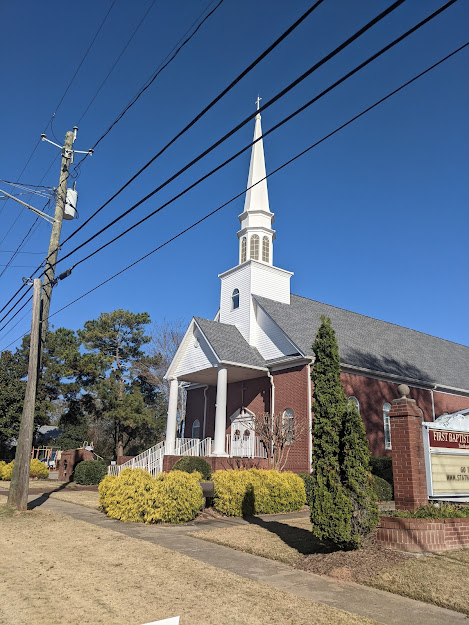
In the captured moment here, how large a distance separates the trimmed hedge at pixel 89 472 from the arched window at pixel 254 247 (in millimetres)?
13107

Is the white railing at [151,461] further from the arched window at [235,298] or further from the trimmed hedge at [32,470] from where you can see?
the arched window at [235,298]

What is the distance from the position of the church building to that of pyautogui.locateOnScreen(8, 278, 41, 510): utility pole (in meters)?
7.97

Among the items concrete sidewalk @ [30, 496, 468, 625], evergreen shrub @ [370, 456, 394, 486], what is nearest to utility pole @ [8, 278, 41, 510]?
concrete sidewalk @ [30, 496, 468, 625]

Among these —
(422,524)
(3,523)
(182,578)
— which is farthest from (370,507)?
(3,523)

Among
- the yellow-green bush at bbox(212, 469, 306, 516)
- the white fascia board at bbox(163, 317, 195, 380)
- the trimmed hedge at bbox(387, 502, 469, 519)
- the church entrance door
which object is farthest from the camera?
the white fascia board at bbox(163, 317, 195, 380)

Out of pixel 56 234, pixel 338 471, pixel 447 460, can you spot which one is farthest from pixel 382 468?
pixel 56 234

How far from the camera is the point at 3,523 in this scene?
37.2 ft

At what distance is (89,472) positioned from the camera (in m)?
22.4

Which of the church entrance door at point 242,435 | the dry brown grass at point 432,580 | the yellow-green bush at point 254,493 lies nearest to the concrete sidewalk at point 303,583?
the dry brown grass at point 432,580

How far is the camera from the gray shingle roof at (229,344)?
72.0 feet

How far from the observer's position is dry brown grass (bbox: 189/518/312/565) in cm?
849

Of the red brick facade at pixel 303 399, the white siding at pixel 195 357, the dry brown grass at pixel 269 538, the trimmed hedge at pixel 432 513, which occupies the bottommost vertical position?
the dry brown grass at pixel 269 538

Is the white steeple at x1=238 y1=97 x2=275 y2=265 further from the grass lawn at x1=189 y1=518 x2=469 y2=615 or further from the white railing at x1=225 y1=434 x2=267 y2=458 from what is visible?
the grass lawn at x1=189 y1=518 x2=469 y2=615

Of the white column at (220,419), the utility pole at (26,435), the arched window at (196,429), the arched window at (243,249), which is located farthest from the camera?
the arched window at (196,429)
